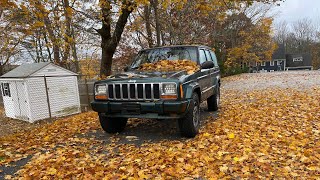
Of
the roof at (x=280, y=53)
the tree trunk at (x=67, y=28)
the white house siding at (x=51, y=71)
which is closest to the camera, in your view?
the tree trunk at (x=67, y=28)

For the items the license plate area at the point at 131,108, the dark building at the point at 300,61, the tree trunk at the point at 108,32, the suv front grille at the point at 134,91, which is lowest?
the dark building at the point at 300,61

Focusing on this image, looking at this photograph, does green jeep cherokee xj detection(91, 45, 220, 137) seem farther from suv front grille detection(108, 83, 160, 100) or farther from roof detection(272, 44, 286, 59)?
roof detection(272, 44, 286, 59)

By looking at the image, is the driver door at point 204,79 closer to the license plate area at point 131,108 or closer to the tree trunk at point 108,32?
the license plate area at point 131,108

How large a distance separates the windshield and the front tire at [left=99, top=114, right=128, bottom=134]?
1500 millimetres

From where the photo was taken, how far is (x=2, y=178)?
3.66 meters

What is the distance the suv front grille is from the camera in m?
4.61

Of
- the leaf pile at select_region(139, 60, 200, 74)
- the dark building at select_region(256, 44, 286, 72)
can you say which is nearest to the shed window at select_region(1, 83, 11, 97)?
the leaf pile at select_region(139, 60, 200, 74)

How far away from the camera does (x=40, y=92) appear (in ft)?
35.2

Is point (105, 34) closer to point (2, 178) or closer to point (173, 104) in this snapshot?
point (173, 104)

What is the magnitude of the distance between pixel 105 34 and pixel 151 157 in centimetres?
736

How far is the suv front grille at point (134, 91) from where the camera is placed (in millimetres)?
4613

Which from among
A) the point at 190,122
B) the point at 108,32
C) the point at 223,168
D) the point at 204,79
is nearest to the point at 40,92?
the point at 108,32

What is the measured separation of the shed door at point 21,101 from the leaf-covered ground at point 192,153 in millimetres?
5098

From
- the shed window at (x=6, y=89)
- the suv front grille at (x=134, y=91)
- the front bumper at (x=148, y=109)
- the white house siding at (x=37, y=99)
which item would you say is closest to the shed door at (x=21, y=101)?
the white house siding at (x=37, y=99)
